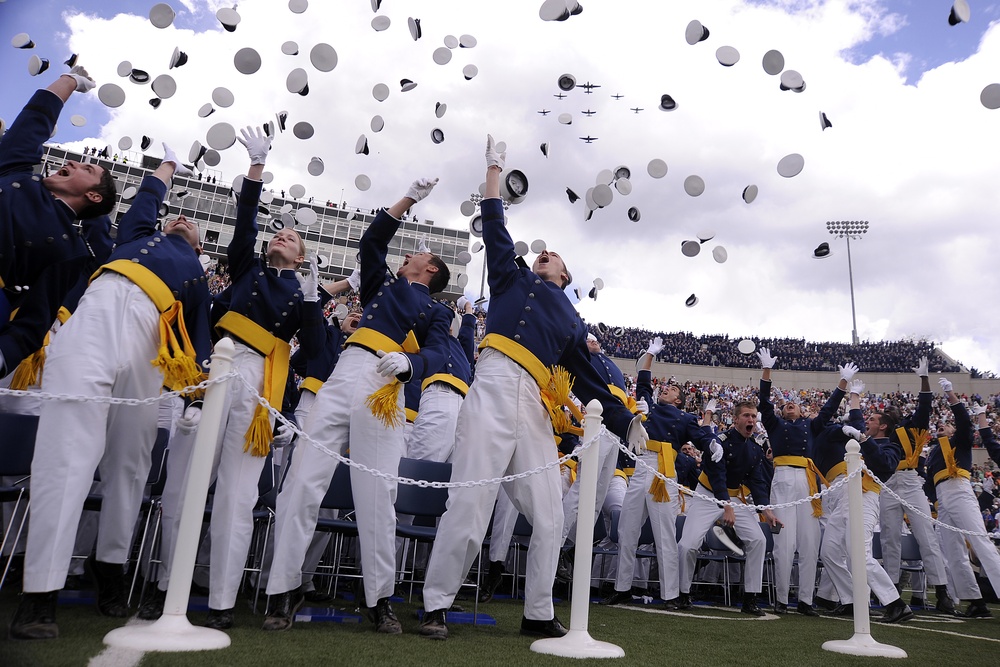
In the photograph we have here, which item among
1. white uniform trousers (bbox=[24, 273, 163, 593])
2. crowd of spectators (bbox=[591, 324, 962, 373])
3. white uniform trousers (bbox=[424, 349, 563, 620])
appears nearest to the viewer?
white uniform trousers (bbox=[24, 273, 163, 593])

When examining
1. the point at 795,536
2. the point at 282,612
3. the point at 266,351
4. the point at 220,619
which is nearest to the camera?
the point at 220,619

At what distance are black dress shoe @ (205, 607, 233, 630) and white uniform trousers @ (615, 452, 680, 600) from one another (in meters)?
4.12

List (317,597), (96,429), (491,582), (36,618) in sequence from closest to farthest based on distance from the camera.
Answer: (36,618), (96,429), (317,597), (491,582)

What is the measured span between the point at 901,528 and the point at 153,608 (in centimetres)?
836

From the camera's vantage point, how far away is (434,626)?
3.32m

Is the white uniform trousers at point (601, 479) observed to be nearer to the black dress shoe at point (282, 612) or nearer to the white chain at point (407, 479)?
the white chain at point (407, 479)

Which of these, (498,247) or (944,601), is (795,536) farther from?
(498,247)

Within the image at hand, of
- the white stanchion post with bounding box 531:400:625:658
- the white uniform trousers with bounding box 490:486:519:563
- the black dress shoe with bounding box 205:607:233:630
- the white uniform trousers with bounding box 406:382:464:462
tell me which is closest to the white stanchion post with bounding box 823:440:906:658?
the white stanchion post with bounding box 531:400:625:658

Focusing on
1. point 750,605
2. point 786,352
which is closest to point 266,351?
point 750,605

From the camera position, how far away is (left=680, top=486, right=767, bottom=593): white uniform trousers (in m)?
6.59

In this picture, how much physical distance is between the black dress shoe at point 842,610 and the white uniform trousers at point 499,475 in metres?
4.98

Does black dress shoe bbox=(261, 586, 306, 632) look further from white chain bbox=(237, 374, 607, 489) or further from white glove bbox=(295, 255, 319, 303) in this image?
white glove bbox=(295, 255, 319, 303)

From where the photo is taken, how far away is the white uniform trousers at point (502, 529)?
5984 mm

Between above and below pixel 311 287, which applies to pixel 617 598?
below
